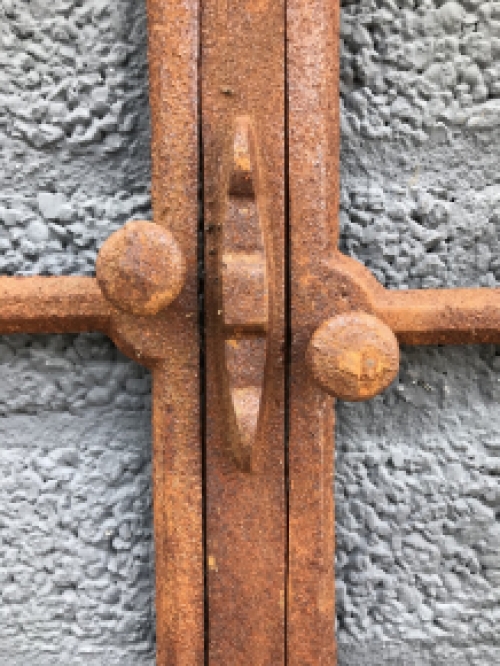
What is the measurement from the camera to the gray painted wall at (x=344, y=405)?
483 millimetres

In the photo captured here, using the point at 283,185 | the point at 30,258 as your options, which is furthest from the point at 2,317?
the point at 283,185

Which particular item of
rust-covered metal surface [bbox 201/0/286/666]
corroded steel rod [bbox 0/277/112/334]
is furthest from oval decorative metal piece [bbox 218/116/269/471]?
corroded steel rod [bbox 0/277/112/334]

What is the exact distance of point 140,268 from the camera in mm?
381

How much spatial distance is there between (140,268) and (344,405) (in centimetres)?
23

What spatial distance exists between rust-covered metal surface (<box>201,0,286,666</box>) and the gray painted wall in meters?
0.09

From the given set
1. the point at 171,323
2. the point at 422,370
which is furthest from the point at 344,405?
the point at 171,323

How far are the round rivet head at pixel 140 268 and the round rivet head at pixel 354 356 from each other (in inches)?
4.2

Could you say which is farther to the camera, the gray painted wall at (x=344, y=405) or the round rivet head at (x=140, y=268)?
the gray painted wall at (x=344, y=405)

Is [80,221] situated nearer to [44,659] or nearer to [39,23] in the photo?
[39,23]

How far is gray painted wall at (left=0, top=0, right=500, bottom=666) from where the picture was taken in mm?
483

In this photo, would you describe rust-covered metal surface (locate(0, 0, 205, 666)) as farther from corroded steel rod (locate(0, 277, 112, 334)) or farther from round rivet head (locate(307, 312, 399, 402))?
round rivet head (locate(307, 312, 399, 402))

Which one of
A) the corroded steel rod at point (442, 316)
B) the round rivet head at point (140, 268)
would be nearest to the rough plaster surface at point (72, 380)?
the round rivet head at point (140, 268)

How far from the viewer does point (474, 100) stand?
0.48m

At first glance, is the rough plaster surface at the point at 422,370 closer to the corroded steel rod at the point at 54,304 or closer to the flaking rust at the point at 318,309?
the flaking rust at the point at 318,309
